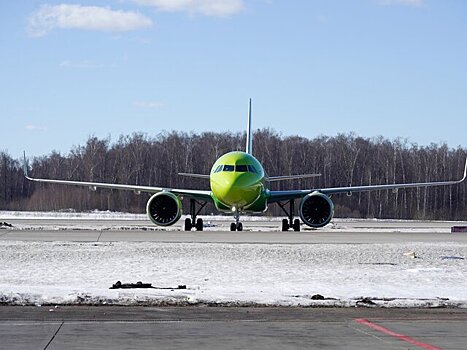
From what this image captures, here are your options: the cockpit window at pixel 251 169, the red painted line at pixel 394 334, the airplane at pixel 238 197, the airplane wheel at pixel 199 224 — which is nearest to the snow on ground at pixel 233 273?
the red painted line at pixel 394 334

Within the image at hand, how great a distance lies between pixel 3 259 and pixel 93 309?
7.54 m

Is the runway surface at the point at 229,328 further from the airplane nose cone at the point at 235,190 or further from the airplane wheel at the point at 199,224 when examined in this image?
the airplane wheel at the point at 199,224

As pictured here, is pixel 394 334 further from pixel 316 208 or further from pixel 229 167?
pixel 316 208

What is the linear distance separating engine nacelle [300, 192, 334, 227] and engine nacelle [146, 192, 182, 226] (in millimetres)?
5265

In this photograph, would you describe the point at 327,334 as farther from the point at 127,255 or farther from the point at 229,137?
the point at 229,137

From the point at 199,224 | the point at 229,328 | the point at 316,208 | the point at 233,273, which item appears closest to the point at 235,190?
the point at 199,224

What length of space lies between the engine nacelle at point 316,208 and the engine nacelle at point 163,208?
527 centimetres

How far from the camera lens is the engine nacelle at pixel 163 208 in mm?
37188

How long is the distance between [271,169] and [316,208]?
61.9m

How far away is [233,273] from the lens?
1708 centimetres

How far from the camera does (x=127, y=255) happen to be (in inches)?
813

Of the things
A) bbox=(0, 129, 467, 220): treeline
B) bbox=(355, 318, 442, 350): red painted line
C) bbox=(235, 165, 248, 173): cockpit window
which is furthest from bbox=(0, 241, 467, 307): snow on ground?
bbox=(0, 129, 467, 220): treeline

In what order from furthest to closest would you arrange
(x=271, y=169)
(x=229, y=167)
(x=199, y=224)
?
1. (x=271, y=169)
2. (x=199, y=224)
3. (x=229, y=167)

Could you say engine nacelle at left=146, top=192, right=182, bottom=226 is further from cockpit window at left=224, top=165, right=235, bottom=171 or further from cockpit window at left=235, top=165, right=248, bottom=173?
cockpit window at left=235, top=165, right=248, bottom=173
